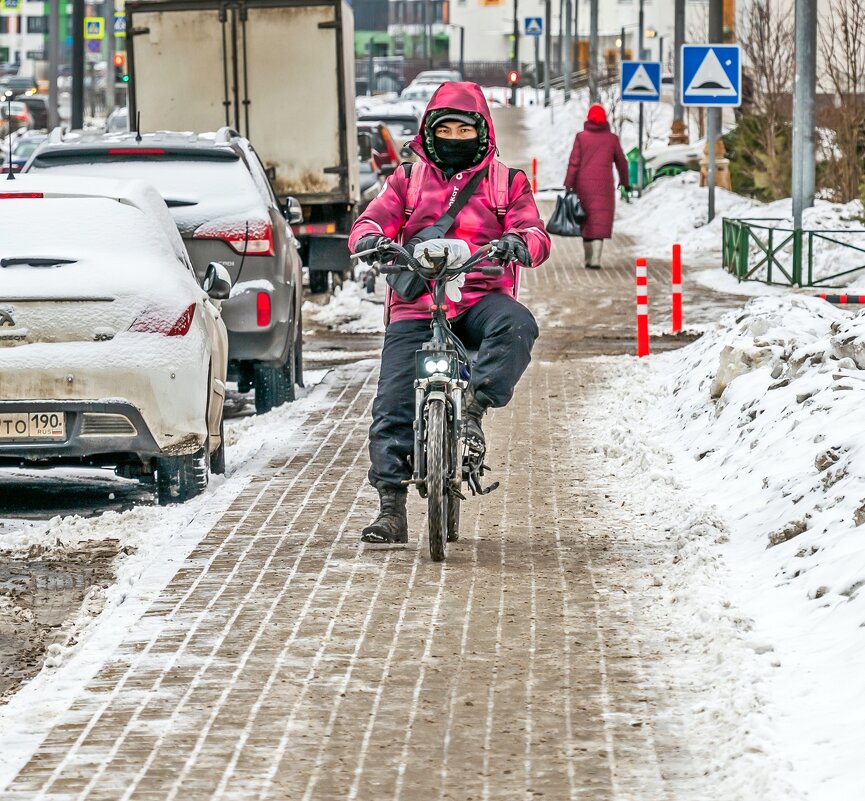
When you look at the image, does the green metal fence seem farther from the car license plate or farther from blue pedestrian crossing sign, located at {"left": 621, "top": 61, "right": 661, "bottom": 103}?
the car license plate


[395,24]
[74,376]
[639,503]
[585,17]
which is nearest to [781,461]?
[639,503]

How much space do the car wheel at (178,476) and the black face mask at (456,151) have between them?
1.97 m

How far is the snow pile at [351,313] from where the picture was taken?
1833 centimetres

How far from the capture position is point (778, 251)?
831 inches

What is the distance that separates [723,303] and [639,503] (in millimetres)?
11135

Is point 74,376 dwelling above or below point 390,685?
above

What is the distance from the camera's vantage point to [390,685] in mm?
5832

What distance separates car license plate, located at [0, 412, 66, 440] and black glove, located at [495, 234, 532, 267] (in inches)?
87.6

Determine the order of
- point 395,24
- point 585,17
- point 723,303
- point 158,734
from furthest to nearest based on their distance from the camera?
point 395,24 < point 585,17 < point 723,303 < point 158,734

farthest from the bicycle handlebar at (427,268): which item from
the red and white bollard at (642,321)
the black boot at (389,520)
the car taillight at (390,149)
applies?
the car taillight at (390,149)

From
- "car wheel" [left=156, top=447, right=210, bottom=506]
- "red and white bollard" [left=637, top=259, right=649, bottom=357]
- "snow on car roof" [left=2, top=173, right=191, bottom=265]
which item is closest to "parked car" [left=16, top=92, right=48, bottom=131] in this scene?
"red and white bollard" [left=637, top=259, right=649, bottom=357]

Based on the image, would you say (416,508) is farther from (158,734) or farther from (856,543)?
(158,734)

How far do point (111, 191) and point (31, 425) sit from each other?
155 centimetres

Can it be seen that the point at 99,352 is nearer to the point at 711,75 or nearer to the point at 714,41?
the point at 711,75
